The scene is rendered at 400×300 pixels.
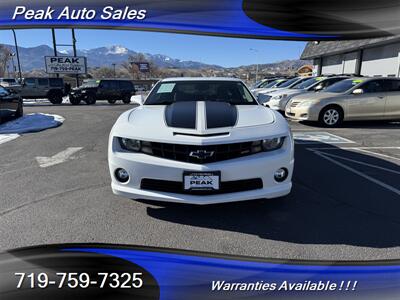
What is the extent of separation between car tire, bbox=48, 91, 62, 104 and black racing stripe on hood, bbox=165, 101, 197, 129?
20.9m

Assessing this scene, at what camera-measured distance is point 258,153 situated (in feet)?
9.58

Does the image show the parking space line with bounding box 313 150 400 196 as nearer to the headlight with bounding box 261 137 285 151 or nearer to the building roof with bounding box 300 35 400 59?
the headlight with bounding box 261 137 285 151

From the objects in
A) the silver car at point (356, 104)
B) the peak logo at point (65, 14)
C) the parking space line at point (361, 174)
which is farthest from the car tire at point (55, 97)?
the parking space line at point (361, 174)

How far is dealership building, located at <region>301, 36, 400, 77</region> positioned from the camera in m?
19.2

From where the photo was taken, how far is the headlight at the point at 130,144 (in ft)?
9.70

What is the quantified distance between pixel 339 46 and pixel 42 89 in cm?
2483

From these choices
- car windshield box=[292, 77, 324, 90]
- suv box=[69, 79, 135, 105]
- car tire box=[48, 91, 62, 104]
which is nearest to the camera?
car windshield box=[292, 77, 324, 90]

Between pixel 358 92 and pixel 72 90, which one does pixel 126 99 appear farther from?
pixel 358 92

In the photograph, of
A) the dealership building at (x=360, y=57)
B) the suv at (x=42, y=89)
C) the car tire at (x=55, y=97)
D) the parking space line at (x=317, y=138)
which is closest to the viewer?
the parking space line at (x=317, y=138)

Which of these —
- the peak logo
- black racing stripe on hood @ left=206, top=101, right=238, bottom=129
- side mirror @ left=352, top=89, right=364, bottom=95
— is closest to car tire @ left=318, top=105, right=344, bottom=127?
side mirror @ left=352, top=89, right=364, bottom=95

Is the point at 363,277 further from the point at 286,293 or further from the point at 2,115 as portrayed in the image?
the point at 2,115

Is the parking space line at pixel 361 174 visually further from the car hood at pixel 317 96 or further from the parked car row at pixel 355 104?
the car hood at pixel 317 96

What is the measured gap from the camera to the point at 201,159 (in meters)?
2.79

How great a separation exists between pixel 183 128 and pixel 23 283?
6.19ft
